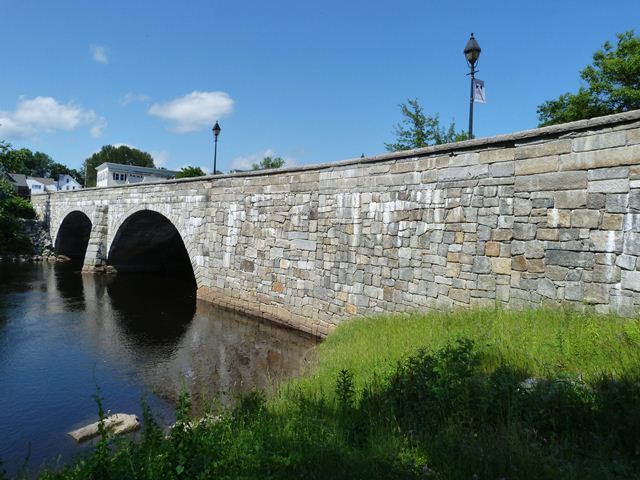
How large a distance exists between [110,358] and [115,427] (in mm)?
4220

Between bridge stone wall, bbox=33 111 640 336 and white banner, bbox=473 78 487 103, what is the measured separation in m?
2.05

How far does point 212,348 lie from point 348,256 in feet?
13.0

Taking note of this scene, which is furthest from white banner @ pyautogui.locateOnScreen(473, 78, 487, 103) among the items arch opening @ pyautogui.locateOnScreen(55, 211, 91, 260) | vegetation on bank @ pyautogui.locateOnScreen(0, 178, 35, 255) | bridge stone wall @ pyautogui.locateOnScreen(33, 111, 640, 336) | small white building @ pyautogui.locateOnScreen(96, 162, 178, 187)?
small white building @ pyautogui.locateOnScreen(96, 162, 178, 187)

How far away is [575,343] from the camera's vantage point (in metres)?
4.88

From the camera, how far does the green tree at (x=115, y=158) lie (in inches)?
3351

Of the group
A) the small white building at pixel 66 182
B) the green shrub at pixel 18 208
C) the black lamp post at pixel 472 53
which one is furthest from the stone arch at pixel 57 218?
the small white building at pixel 66 182

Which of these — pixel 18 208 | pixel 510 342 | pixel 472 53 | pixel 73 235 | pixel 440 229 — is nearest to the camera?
pixel 510 342

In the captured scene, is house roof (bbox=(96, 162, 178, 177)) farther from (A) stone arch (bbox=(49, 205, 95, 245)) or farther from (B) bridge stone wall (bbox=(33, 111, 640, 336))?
(B) bridge stone wall (bbox=(33, 111, 640, 336))

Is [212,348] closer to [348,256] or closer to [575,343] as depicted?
[348,256]

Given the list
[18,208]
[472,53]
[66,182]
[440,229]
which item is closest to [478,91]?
[472,53]

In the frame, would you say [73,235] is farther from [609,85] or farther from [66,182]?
[66,182]

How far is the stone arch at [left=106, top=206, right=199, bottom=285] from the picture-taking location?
21516 mm

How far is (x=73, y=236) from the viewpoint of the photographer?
32531 mm

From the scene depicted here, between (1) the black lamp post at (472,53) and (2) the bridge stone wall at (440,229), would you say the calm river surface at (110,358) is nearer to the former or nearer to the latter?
(2) the bridge stone wall at (440,229)
